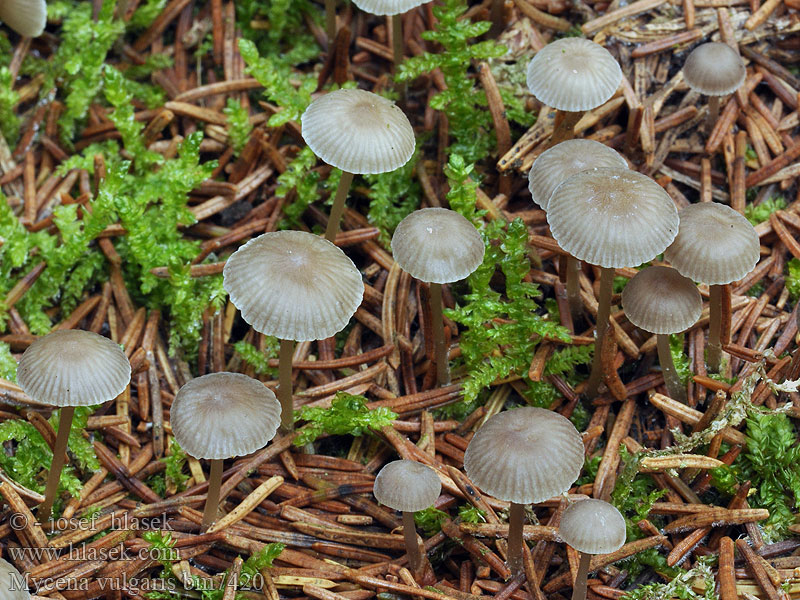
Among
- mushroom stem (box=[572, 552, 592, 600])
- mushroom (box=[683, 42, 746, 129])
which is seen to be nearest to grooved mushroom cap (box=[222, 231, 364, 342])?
mushroom stem (box=[572, 552, 592, 600])

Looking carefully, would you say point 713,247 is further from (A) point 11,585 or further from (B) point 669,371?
(A) point 11,585

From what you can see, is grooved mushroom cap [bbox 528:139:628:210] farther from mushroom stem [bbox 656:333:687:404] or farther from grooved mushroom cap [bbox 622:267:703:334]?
mushroom stem [bbox 656:333:687:404]

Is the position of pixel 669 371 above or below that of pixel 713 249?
below

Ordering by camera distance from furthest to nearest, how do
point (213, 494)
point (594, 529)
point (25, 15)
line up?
point (25, 15), point (213, 494), point (594, 529)

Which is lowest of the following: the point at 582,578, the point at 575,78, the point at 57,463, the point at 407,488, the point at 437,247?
the point at 582,578

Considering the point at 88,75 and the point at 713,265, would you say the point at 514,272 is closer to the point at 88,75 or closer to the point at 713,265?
the point at 713,265

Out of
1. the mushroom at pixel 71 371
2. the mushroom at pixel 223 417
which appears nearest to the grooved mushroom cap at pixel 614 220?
the mushroom at pixel 223 417

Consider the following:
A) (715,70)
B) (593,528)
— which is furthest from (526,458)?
(715,70)
